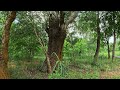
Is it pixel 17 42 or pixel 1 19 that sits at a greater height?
pixel 1 19

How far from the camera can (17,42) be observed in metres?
8.77

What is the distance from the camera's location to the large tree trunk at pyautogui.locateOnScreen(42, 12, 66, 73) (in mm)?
7785

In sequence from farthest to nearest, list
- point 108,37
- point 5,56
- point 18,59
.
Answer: point 108,37 < point 18,59 < point 5,56

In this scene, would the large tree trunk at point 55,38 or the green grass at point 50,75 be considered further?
the large tree trunk at point 55,38

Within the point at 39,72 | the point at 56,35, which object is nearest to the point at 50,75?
the point at 39,72

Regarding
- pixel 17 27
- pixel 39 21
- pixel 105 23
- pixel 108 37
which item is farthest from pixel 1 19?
pixel 108 37

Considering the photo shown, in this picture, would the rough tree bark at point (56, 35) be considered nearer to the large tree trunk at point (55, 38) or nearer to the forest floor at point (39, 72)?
the large tree trunk at point (55, 38)

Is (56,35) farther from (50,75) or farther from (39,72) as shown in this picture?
(50,75)

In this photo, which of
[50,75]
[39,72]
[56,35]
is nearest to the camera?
[50,75]

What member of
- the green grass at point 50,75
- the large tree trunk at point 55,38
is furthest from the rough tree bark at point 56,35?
the green grass at point 50,75

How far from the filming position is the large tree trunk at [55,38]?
25.5ft

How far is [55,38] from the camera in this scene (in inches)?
312
